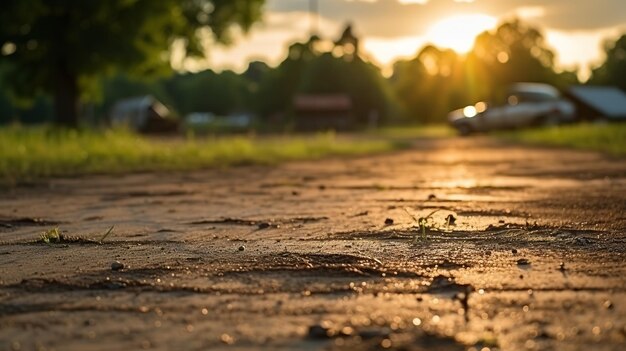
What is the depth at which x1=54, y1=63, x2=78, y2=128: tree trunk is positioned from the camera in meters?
27.8

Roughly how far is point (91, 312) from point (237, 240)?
7.35ft

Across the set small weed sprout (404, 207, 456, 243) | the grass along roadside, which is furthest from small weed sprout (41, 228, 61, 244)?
the grass along roadside

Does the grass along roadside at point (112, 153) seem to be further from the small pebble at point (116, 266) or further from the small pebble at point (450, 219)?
the small pebble at point (116, 266)

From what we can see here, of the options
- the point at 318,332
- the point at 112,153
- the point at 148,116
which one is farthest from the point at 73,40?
the point at 148,116

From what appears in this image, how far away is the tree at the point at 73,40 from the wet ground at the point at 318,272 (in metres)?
15.3

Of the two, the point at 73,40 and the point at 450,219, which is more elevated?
the point at 73,40

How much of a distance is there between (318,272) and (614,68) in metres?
84.7

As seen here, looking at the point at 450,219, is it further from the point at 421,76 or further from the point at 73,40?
the point at 421,76

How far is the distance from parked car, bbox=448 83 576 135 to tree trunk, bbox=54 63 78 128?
17645mm

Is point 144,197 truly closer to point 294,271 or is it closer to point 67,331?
point 294,271

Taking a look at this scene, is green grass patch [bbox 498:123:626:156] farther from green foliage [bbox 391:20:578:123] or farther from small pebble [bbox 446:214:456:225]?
green foliage [bbox 391:20:578:123]

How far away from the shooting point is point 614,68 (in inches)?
3290

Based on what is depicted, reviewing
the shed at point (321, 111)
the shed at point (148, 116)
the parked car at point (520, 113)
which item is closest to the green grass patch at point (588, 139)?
the parked car at point (520, 113)

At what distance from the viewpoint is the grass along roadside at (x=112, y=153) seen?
14.7 m
